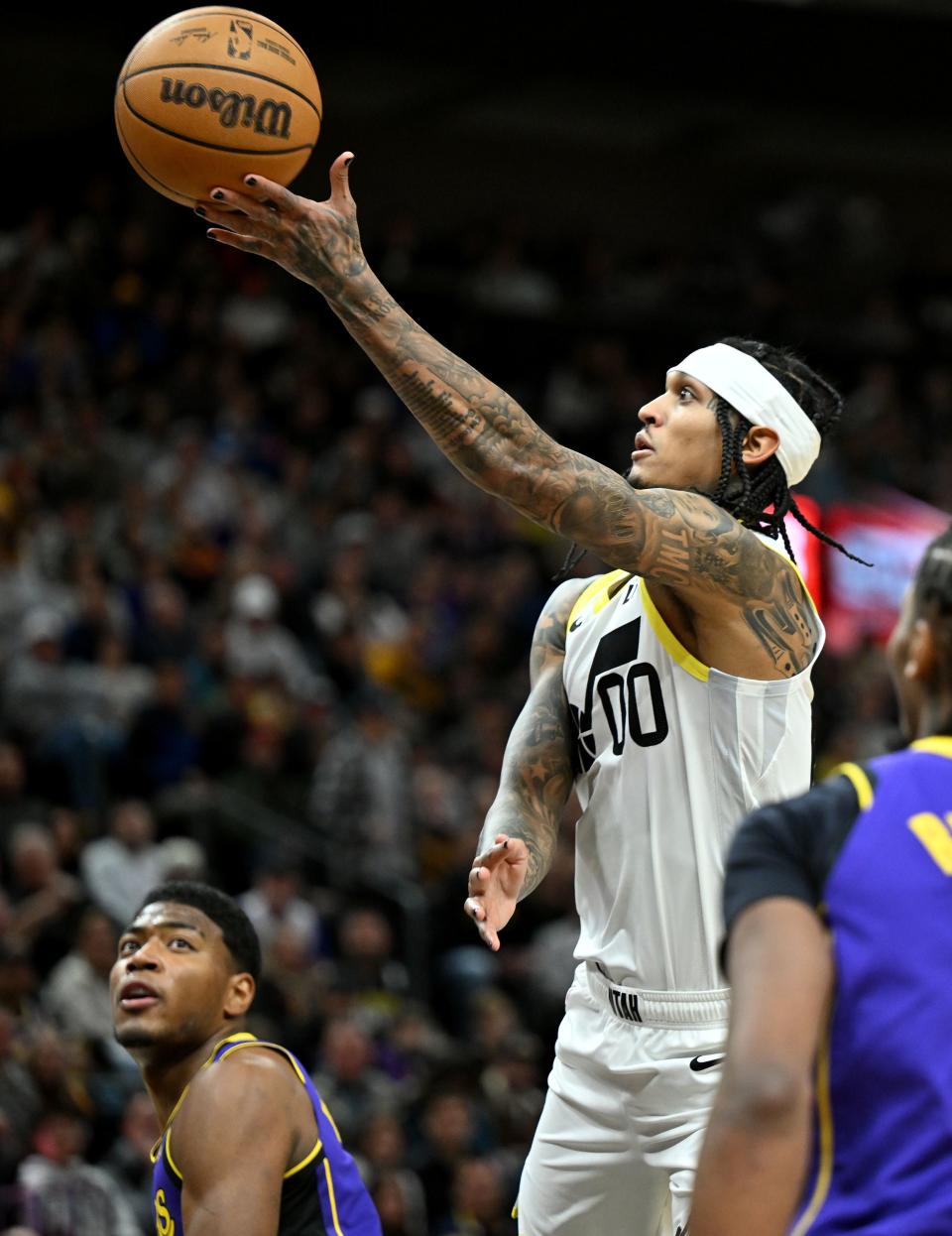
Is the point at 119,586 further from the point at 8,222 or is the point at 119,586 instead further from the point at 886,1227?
the point at 886,1227

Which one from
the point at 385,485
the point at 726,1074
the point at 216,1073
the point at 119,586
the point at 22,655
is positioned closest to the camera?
the point at 726,1074

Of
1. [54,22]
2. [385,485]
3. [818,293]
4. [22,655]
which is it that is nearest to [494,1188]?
[22,655]

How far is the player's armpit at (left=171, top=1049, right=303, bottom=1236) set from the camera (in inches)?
167

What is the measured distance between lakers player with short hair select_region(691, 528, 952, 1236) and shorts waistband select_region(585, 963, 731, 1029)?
5.55ft

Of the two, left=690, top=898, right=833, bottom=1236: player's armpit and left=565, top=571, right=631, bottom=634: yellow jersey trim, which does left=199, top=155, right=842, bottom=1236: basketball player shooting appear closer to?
left=565, top=571, right=631, bottom=634: yellow jersey trim

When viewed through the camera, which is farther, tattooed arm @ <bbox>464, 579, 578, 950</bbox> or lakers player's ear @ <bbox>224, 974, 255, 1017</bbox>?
lakers player's ear @ <bbox>224, 974, 255, 1017</bbox>

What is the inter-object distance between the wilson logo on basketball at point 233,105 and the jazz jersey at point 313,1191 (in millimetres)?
2131

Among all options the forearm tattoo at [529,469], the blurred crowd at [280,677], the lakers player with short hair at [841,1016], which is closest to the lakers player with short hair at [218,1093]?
the forearm tattoo at [529,469]

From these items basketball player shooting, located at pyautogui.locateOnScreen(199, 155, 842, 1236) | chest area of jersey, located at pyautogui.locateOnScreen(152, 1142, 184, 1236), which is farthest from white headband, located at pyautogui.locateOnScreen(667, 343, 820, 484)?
chest area of jersey, located at pyautogui.locateOnScreen(152, 1142, 184, 1236)

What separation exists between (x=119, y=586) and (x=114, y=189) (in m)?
4.89

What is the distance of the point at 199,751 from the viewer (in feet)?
39.1

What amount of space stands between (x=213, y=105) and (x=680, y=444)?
1.32m

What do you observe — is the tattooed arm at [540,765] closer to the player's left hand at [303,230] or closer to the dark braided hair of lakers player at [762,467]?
the dark braided hair of lakers player at [762,467]

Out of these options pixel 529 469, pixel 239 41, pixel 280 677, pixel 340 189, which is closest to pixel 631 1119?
pixel 529 469
